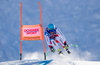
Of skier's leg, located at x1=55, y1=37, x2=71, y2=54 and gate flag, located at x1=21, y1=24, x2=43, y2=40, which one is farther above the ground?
gate flag, located at x1=21, y1=24, x2=43, y2=40

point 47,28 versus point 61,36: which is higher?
point 47,28

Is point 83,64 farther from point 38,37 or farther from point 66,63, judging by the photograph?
point 38,37

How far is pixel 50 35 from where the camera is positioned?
8.97 meters

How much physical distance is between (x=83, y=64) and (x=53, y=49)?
110 inches

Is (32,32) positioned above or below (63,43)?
above

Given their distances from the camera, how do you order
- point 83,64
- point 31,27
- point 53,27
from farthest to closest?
point 31,27 < point 53,27 < point 83,64

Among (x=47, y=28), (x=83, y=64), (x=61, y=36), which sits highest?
(x=47, y=28)

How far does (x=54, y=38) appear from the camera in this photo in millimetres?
8977

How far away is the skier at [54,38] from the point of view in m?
8.84

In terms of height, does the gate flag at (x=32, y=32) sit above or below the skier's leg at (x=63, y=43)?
above

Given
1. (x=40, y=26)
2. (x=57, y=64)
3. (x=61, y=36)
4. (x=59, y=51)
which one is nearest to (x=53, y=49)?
(x=59, y=51)

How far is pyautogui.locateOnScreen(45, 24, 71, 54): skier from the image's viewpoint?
884cm

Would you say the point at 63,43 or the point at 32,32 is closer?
the point at 63,43

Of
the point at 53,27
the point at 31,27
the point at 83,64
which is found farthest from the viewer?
the point at 31,27
